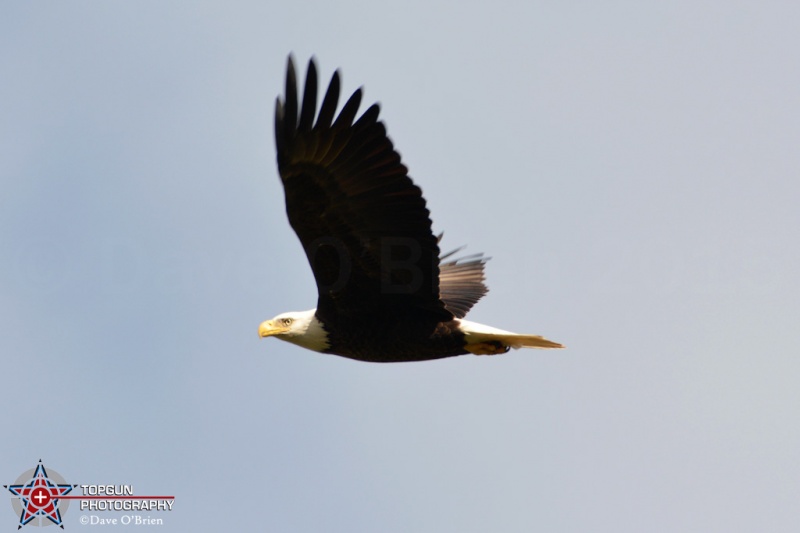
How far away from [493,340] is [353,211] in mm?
2021

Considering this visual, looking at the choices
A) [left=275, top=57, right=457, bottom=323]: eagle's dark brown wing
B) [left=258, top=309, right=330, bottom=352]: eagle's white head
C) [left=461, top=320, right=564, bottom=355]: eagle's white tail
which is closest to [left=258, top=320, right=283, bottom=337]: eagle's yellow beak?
[left=258, top=309, right=330, bottom=352]: eagle's white head

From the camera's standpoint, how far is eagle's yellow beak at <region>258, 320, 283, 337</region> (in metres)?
12.1

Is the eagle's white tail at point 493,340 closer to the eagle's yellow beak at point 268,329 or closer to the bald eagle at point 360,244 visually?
the bald eagle at point 360,244

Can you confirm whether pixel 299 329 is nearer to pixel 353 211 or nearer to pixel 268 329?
pixel 268 329

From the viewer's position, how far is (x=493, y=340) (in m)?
12.0

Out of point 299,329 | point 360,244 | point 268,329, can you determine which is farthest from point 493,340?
point 268,329

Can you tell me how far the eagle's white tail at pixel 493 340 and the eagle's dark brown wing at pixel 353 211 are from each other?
0.31 m

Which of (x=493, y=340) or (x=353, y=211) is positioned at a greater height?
(x=353, y=211)

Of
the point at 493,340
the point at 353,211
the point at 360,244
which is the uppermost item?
the point at 353,211

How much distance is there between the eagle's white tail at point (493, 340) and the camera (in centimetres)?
1195

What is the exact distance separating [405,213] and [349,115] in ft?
3.50

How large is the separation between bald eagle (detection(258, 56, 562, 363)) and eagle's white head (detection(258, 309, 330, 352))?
1 centimetres

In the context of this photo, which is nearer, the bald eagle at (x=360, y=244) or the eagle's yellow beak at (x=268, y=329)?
the bald eagle at (x=360, y=244)

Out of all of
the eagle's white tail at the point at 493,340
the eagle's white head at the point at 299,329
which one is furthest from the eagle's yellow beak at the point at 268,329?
the eagle's white tail at the point at 493,340
